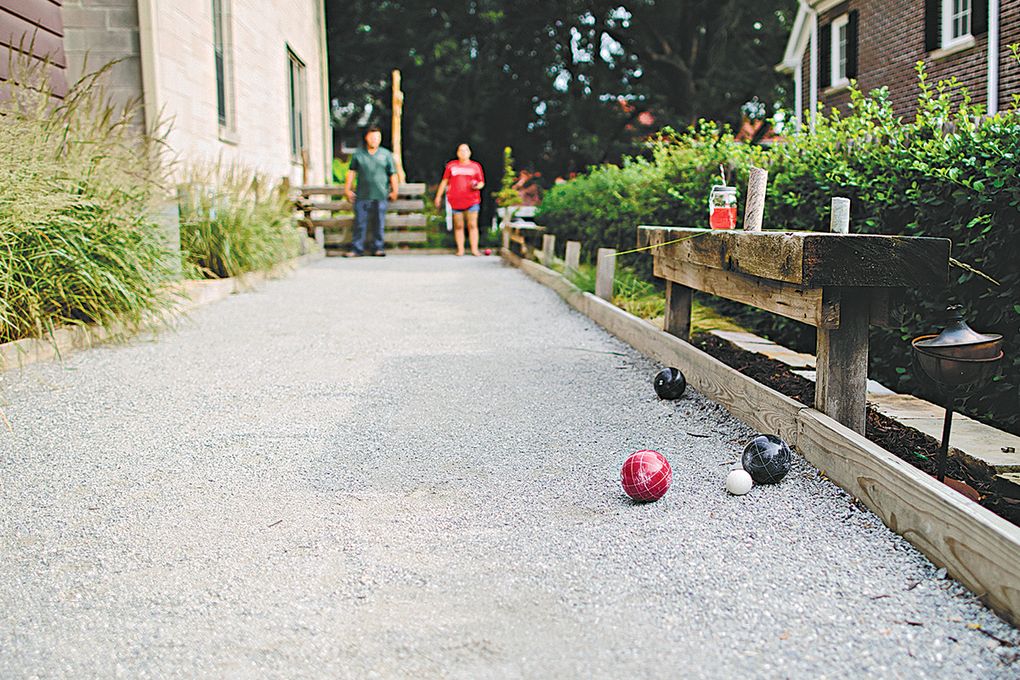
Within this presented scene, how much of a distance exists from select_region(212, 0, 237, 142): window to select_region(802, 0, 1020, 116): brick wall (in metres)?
9.27

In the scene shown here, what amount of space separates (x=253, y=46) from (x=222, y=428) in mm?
11444

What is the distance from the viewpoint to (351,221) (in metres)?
17.8

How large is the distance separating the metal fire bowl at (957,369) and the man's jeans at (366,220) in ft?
46.2

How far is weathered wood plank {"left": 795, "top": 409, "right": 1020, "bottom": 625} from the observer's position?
86.9 inches

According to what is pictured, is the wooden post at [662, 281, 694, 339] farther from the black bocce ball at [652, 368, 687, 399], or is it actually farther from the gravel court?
the black bocce ball at [652, 368, 687, 399]

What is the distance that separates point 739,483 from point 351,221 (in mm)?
15318

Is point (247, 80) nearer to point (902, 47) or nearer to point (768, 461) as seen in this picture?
point (902, 47)

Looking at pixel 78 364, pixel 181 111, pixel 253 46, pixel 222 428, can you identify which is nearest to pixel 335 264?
pixel 253 46

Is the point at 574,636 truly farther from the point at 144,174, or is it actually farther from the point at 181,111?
the point at 181,111

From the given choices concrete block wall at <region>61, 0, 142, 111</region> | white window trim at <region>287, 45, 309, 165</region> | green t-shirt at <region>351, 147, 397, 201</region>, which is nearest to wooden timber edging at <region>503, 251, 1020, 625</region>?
concrete block wall at <region>61, 0, 142, 111</region>

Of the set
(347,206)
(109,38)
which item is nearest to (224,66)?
(109,38)

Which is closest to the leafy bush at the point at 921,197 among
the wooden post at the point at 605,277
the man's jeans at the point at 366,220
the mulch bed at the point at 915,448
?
the mulch bed at the point at 915,448

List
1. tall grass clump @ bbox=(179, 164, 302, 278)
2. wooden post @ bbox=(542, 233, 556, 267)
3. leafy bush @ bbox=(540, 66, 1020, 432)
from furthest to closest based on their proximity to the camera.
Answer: wooden post @ bbox=(542, 233, 556, 267) → tall grass clump @ bbox=(179, 164, 302, 278) → leafy bush @ bbox=(540, 66, 1020, 432)

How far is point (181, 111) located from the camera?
33.8 ft
